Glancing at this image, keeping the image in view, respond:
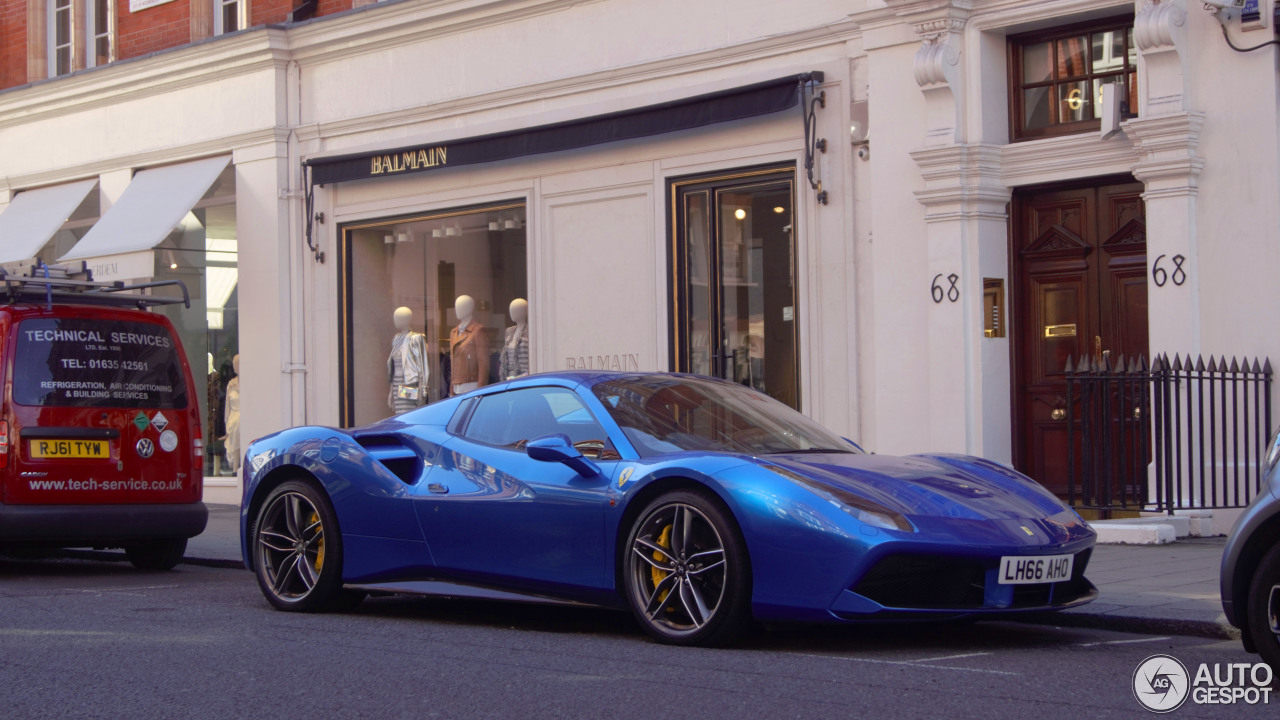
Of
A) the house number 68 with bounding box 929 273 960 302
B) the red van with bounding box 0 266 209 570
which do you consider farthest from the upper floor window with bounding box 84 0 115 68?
the house number 68 with bounding box 929 273 960 302

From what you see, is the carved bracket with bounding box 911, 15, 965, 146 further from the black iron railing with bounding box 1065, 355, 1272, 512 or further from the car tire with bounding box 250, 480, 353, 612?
the car tire with bounding box 250, 480, 353, 612

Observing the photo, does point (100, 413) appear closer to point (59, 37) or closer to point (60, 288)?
point (60, 288)

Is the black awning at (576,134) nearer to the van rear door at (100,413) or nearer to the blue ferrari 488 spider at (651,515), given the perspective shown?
the van rear door at (100,413)

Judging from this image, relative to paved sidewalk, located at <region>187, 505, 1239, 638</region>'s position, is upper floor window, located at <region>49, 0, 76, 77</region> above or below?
above

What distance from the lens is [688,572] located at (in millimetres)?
6219

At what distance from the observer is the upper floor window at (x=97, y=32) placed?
2022 cm

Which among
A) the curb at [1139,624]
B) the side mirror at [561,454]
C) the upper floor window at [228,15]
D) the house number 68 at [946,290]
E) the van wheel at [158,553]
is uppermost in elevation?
the upper floor window at [228,15]

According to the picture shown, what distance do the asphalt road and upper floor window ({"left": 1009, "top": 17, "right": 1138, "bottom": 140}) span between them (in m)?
6.18

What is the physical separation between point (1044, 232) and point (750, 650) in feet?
22.9

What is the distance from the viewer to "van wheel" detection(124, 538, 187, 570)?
10.9 m

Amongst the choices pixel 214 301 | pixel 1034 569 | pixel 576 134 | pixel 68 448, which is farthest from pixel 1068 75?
pixel 214 301

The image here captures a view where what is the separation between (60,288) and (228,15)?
29.8 ft

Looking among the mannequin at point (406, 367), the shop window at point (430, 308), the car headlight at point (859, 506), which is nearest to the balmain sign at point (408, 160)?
the shop window at point (430, 308)

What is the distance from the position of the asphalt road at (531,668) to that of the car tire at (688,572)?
14 centimetres
